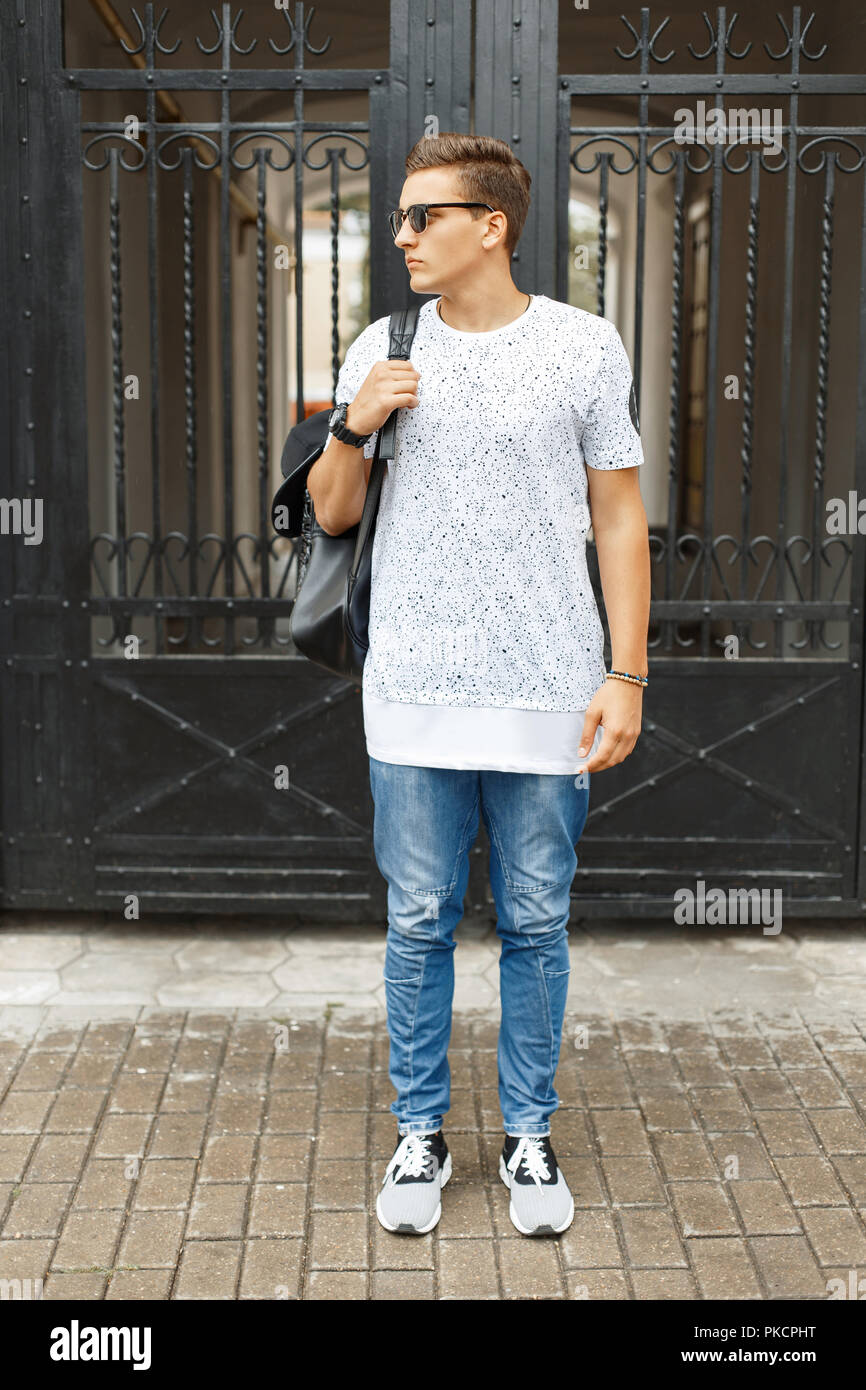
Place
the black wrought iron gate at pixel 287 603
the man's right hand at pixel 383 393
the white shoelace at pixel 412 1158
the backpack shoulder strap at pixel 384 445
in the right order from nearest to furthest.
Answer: the man's right hand at pixel 383 393
the backpack shoulder strap at pixel 384 445
the white shoelace at pixel 412 1158
the black wrought iron gate at pixel 287 603

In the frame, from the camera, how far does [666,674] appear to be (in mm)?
4480

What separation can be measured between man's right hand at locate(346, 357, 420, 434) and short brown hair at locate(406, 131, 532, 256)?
341 mm

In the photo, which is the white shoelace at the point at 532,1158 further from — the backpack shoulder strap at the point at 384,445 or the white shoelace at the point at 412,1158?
the backpack shoulder strap at the point at 384,445

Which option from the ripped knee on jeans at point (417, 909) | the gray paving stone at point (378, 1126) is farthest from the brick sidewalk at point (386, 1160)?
the ripped knee on jeans at point (417, 909)

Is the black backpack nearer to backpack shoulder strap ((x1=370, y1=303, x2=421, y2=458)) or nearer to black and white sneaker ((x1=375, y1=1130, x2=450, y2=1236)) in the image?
backpack shoulder strap ((x1=370, y1=303, x2=421, y2=458))

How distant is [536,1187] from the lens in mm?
2924

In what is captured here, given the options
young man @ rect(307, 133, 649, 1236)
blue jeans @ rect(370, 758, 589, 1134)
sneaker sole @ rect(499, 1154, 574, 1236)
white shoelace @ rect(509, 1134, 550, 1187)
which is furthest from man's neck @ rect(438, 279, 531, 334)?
sneaker sole @ rect(499, 1154, 574, 1236)

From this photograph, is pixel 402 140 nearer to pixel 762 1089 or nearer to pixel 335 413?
pixel 335 413

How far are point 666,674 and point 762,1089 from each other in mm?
1442

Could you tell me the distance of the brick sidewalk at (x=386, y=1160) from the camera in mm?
2744

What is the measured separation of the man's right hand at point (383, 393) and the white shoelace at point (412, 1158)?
5.00ft

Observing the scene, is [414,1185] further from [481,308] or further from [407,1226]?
[481,308]

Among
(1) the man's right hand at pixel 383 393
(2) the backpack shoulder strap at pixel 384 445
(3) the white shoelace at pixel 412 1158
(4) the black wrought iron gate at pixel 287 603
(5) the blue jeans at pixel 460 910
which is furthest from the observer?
(4) the black wrought iron gate at pixel 287 603

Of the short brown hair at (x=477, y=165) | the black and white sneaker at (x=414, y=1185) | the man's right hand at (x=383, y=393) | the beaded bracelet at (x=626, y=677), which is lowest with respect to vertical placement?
the black and white sneaker at (x=414, y=1185)
